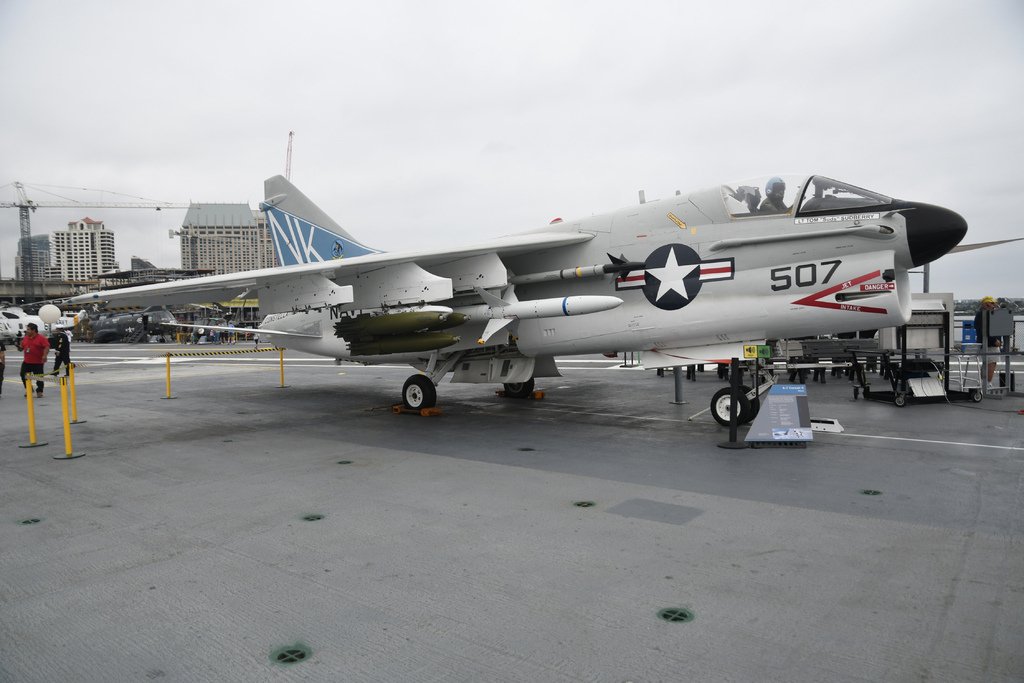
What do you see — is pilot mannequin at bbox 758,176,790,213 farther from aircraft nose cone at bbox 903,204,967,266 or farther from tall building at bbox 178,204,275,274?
tall building at bbox 178,204,275,274

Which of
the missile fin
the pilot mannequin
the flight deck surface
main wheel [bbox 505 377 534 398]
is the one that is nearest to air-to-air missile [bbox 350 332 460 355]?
the missile fin

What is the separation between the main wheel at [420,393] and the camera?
35.8 feet

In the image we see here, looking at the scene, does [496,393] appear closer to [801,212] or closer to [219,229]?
[801,212]

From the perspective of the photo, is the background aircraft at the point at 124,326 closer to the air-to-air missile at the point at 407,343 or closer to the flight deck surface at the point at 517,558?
the air-to-air missile at the point at 407,343

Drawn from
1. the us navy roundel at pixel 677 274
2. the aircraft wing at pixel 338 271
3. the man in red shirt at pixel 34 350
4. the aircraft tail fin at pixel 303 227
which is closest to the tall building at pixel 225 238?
the man in red shirt at pixel 34 350

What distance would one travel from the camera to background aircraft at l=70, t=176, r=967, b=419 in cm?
784

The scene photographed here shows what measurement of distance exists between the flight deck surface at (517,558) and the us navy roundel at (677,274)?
6.48 feet

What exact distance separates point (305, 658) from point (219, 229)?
169 m

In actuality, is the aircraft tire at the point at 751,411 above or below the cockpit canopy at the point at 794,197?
below

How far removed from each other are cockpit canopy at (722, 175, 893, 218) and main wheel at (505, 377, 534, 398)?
226 inches

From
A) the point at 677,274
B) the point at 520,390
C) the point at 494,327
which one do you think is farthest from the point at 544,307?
the point at 520,390

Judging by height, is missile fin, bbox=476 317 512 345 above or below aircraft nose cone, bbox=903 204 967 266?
below

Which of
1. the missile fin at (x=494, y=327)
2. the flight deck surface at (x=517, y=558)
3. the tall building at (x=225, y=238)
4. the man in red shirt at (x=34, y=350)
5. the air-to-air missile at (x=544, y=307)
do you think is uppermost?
the tall building at (x=225, y=238)

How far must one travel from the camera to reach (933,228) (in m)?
7.54
